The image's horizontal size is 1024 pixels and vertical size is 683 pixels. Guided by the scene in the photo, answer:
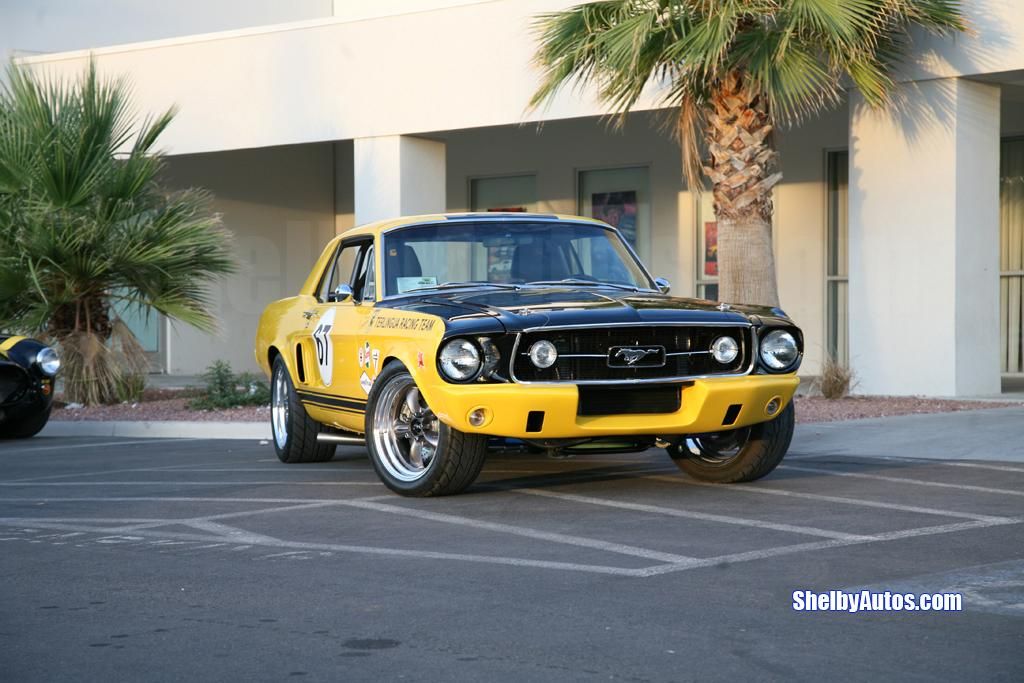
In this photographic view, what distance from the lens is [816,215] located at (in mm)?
21406

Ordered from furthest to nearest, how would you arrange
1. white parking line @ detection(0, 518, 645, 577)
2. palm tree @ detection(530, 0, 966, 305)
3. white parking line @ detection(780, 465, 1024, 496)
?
palm tree @ detection(530, 0, 966, 305), white parking line @ detection(780, 465, 1024, 496), white parking line @ detection(0, 518, 645, 577)

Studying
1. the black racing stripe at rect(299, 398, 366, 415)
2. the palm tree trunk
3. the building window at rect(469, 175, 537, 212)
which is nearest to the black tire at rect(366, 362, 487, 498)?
the black racing stripe at rect(299, 398, 366, 415)

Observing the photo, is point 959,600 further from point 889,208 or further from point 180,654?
point 889,208

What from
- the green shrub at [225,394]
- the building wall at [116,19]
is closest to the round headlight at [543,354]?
the green shrub at [225,394]

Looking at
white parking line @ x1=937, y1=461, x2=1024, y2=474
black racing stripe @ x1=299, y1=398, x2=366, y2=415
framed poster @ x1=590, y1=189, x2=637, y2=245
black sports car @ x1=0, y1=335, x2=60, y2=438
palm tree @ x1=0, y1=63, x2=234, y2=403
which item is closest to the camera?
black racing stripe @ x1=299, y1=398, x2=366, y2=415

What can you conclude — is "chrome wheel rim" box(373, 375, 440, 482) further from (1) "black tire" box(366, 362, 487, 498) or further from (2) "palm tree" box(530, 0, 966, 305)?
(2) "palm tree" box(530, 0, 966, 305)

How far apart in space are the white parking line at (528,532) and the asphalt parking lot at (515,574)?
26 millimetres

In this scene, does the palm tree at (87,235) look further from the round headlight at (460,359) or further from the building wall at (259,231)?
the round headlight at (460,359)

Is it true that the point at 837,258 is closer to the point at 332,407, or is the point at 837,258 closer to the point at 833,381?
the point at 833,381

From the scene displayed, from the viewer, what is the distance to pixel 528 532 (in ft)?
23.0

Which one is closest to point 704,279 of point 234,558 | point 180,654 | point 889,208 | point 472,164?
point 472,164

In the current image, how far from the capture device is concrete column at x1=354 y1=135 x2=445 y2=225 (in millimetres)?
19656

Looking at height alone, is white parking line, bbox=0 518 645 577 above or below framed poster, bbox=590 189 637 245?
below

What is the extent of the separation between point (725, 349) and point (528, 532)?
174 centimetres
